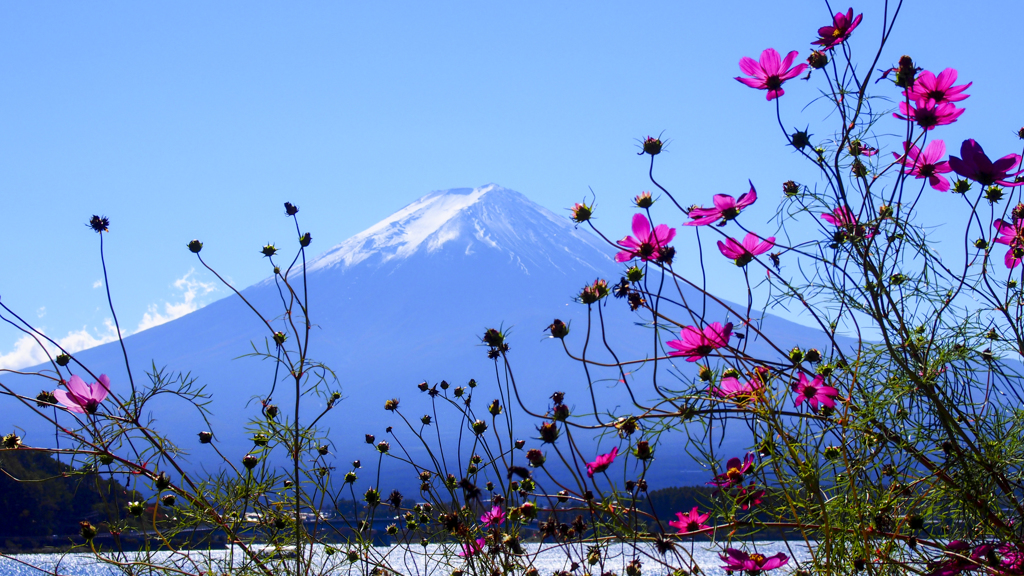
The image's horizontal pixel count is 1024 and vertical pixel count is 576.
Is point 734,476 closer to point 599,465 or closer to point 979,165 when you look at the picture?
point 599,465

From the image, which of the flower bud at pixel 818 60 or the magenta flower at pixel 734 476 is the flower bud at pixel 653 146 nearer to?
the flower bud at pixel 818 60

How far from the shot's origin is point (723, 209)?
92 centimetres

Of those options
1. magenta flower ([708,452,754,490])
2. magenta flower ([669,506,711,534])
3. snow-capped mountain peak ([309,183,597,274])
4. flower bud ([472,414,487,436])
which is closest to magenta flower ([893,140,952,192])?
magenta flower ([708,452,754,490])

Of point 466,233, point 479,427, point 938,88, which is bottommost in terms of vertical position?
point 479,427

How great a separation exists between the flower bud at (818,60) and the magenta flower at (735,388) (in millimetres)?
399

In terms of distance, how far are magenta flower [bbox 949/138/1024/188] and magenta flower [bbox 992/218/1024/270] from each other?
218mm

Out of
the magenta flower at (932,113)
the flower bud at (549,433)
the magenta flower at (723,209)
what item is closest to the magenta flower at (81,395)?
the flower bud at (549,433)

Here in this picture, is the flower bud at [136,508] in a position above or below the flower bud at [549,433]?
below

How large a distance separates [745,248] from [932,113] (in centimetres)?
26

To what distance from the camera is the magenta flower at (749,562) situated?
0.80 metres

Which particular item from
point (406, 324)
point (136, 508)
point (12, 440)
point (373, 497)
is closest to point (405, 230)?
point (406, 324)

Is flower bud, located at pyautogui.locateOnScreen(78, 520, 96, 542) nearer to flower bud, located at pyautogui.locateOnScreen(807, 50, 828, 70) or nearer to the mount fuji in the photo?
flower bud, located at pyautogui.locateOnScreen(807, 50, 828, 70)

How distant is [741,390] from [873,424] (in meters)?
0.18

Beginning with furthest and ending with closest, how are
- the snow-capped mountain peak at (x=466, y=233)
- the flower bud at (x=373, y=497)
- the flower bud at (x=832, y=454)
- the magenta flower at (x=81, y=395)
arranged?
the snow-capped mountain peak at (x=466, y=233)
the flower bud at (x=373, y=497)
the magenta flower at (x=81, y=395)
the flower bud at (x=832, y=454)
